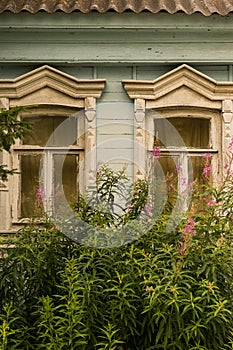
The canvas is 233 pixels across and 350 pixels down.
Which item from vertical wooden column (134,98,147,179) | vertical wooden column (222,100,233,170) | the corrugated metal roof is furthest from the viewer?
vertical wooden column (222,100,233,170)

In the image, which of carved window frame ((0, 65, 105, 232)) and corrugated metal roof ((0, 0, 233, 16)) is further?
carved window frame ((0, 65, 105, 232))

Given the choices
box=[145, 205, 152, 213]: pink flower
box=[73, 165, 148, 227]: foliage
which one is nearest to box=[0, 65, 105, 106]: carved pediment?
box=[73, 165, 148, 227]: foliage

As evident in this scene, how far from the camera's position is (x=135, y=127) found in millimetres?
8641

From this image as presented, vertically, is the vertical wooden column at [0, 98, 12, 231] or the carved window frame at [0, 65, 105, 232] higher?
the carved window frame at [0, 65, 105, 232]

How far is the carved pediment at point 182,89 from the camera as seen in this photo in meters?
8.64

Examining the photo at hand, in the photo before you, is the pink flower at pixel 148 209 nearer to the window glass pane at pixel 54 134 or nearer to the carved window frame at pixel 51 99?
the carved window frame at pixel 51 99

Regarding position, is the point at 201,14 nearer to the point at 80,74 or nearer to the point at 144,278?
the point at 80,74

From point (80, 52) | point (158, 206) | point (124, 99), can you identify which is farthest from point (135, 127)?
point (158, 206)

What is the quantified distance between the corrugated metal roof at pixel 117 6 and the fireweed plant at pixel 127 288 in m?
2.72

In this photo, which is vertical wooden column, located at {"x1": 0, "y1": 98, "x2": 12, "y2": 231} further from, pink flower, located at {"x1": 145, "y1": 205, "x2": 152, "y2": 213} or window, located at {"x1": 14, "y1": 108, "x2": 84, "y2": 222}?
pink flower, located at {"x1": 145, "y1": 205, "x2": 152, "y2": 213}

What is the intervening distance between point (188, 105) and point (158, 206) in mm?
2333

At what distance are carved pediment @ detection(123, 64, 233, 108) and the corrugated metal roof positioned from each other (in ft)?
2.13

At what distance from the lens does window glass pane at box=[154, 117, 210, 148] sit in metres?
8.77

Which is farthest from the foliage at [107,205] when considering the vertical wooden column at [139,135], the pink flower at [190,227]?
the vertical wooden column at [139,135]
